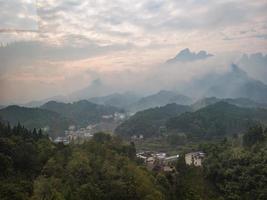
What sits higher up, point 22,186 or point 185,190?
point 22,186

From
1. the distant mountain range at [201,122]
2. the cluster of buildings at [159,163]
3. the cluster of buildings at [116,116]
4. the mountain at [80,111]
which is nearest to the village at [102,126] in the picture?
the cluster of buildings at [116,116]

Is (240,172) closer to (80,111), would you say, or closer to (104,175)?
(104,175)

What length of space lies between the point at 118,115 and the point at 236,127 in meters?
22.3

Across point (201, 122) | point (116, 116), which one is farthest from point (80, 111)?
point (201, 122)

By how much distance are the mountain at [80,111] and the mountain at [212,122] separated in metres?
13.3

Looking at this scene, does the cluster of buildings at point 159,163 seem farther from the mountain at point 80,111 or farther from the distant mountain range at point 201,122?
the mountain at point 80,111

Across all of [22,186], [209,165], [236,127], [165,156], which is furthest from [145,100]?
[22,186]

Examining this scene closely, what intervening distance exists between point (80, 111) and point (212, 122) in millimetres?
20596

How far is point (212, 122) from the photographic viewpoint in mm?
29031

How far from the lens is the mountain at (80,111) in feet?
138

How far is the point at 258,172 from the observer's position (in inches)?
453

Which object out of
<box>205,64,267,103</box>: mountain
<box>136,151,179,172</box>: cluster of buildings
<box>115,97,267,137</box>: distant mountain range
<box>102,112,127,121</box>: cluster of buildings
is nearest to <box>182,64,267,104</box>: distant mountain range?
<box>205,64,267,103</box>: mountain

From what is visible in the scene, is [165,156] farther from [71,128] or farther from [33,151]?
[71,128]

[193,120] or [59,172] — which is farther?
[193,120]
